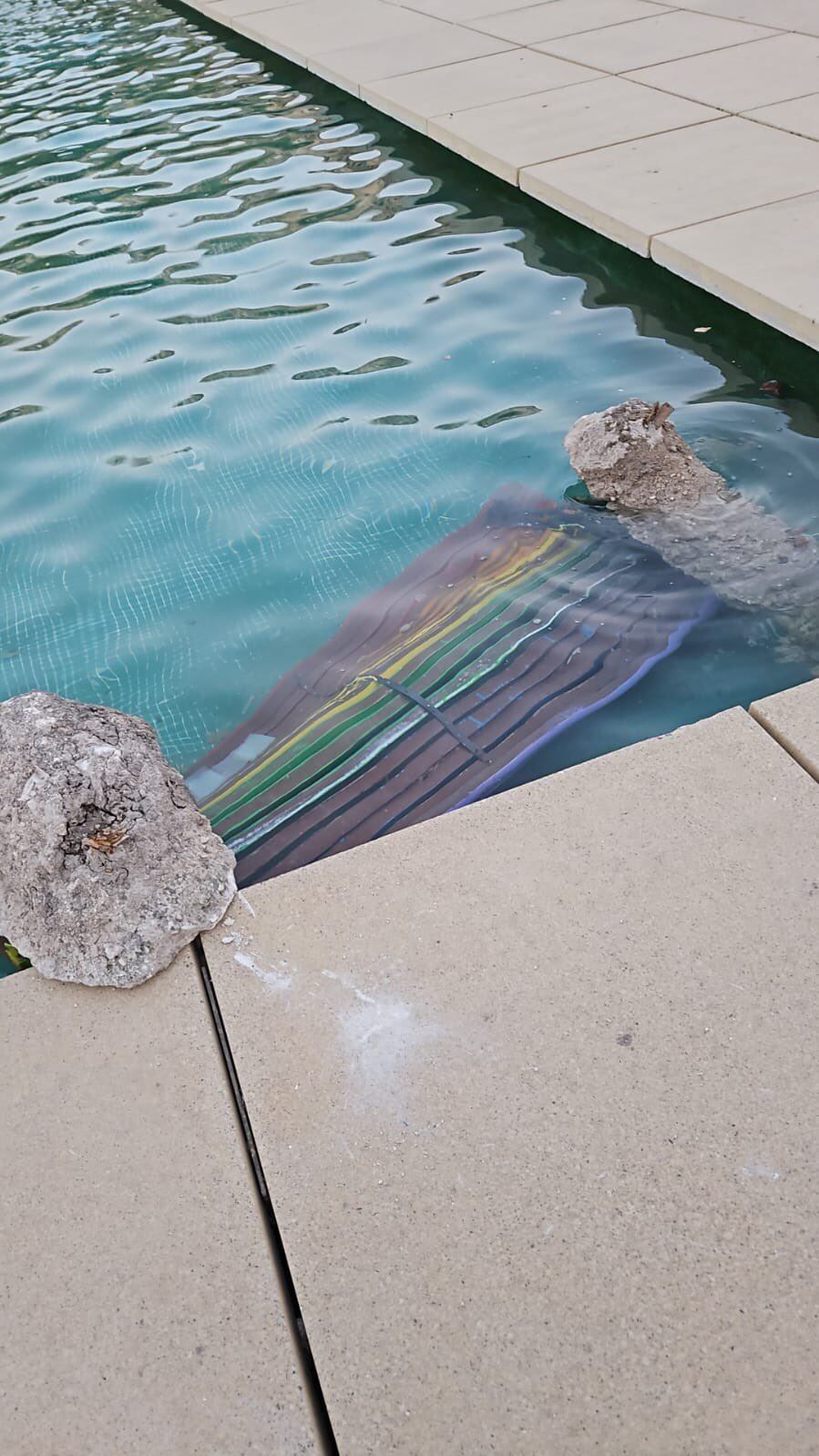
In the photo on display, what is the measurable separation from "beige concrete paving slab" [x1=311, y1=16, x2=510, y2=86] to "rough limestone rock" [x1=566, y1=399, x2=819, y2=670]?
199 inches

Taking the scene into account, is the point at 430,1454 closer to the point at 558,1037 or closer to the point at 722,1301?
the point at 722,1301

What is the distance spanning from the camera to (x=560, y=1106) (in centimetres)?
190

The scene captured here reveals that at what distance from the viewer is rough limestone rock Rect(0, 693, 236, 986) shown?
2229 mm

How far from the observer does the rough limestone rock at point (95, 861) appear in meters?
2.23

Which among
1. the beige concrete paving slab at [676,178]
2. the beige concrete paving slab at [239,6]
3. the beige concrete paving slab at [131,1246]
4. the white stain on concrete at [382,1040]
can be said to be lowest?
the beige concrete paving slab at [131,1246]

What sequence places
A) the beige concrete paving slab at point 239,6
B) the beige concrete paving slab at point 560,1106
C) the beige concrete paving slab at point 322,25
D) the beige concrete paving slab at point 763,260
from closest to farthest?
the beige concrete paving slab at point 560,1106
the beige concrete paving slab at point 763,260
the beige concrete paving slab at point 322,25
the beige concrete paving slab at point 239,6

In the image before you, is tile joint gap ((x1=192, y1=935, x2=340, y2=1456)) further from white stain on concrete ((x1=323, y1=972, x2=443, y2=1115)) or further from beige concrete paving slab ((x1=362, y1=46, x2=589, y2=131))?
beige concrete paving slab ((x1=362, y1=46, x2=589, y2=131))

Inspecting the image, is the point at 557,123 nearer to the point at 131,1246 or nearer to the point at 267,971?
the point at 267,971

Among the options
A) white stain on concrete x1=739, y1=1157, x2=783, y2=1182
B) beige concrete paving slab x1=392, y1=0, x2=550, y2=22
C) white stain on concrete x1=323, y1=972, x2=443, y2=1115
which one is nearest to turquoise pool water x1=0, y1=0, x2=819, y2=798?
white stain on concrete x1=323, y1=972, x2=443, y2=1115

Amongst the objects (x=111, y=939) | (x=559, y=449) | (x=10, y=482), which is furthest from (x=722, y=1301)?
(x=10, y=482)

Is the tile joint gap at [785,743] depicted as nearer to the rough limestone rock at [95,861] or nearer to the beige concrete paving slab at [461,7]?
the rough limestone rock at [95,861]

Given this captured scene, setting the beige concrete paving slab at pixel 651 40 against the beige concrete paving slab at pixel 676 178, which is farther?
the beige concrete paving slab at pixel 651 40

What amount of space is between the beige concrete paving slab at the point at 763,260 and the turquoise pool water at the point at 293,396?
13 centimetres

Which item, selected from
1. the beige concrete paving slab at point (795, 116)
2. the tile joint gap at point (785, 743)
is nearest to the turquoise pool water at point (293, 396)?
the tile joint gap at point (785, 743)
